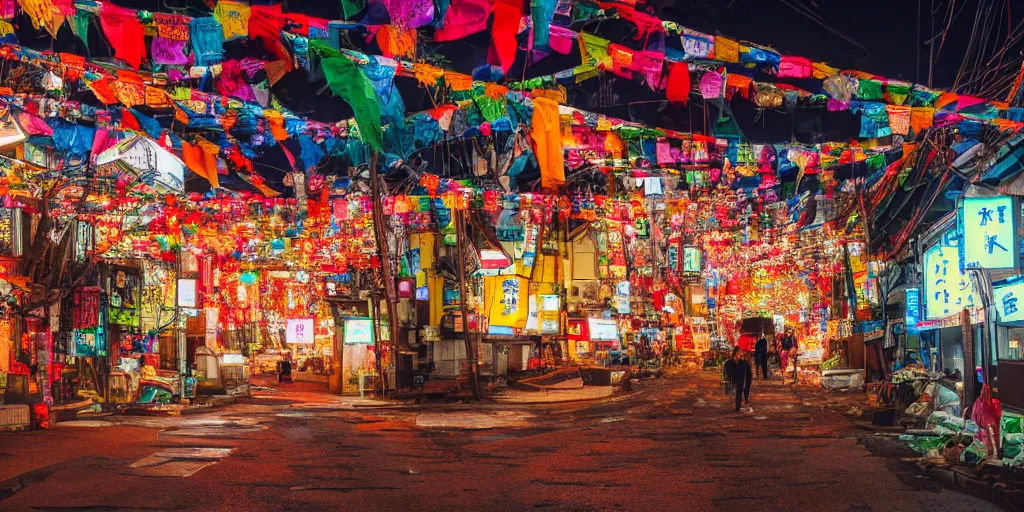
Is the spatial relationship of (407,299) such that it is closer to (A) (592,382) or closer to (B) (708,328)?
(A) (592,382)

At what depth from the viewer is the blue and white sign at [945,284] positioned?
20.9m

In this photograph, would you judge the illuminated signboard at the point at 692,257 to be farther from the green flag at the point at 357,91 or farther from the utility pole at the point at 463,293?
the green flag at the point at 357,91

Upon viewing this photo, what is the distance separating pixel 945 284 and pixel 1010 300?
6.95 m

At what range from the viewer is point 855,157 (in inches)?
1046

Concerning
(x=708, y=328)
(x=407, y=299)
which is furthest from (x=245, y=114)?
(x=708, y=328)

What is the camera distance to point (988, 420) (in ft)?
43.4

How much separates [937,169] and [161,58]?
54.8 feet

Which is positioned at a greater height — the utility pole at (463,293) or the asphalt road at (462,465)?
the utility pole at (463,293)

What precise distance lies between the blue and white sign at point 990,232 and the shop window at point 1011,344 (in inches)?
93.3

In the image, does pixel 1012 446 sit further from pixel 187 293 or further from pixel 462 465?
pixel 187 293

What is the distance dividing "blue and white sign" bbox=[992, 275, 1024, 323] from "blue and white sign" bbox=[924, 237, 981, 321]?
358 cm

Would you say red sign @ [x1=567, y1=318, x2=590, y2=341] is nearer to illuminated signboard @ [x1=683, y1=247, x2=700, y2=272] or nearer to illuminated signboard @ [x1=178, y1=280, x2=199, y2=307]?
illuminated signboard @ [x1=683, y1=247, x2=700, y2=272]

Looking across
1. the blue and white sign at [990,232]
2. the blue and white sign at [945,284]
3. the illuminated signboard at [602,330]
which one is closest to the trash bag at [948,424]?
the blue and white sign at [990,232]

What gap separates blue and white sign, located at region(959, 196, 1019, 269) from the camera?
16359 mm
